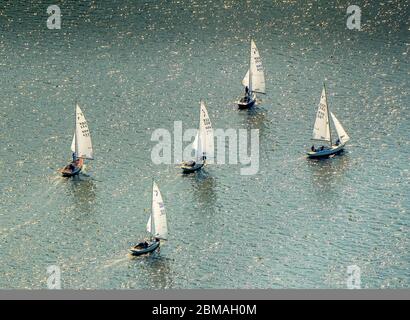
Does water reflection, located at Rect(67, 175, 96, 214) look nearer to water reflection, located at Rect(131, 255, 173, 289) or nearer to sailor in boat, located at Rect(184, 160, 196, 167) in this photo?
sailor in boat, located at Rect(184, 160, 196, 167)

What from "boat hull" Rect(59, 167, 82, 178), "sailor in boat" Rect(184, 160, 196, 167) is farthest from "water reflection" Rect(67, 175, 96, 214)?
"sailor in boat" Rect(184, 160, 196, 167)

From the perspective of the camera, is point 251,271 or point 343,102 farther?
point 343,102

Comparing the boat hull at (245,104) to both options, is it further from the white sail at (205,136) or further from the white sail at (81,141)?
the white sail at (81,141)

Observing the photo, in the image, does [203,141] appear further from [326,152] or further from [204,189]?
[326,152]

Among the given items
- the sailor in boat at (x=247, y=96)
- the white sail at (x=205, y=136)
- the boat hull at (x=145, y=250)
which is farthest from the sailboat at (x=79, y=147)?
the sailor in boat at (x=247, y=96)
